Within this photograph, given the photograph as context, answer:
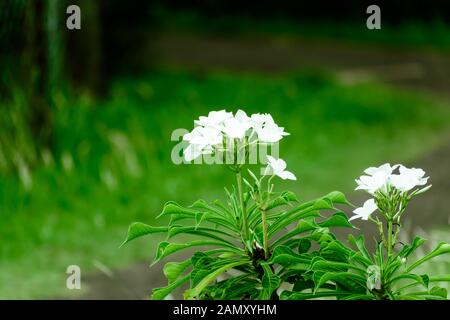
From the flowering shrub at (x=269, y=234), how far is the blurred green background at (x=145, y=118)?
6.96 feet

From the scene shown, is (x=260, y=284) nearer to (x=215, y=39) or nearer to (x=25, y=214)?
(x=25, y=214)

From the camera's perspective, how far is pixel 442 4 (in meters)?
13.3

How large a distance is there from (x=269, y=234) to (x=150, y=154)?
15.5 feet

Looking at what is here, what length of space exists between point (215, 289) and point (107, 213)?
3606 mm

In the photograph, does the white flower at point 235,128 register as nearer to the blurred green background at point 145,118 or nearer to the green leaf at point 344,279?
the green leaf at point 344,279

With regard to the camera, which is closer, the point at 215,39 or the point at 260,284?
the point at 260,284

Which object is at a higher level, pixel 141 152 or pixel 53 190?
pixel 141 152

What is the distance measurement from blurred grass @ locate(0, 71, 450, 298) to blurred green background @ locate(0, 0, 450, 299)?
1 centimetres

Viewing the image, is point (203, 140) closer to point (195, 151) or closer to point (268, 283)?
point (195, 151)

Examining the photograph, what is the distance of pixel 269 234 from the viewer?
2582 millimetres

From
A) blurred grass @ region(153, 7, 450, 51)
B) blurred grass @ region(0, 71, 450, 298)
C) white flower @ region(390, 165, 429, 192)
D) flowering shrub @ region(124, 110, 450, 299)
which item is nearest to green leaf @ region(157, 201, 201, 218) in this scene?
flowering shrub @ region(124, 110, 450, 299)

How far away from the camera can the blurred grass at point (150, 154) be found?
5613 millimetres

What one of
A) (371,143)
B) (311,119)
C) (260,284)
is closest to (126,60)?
(311,119)
